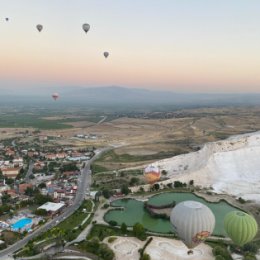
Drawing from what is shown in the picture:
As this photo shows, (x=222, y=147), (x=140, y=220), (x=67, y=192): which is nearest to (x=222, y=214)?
(x=140, y=220)

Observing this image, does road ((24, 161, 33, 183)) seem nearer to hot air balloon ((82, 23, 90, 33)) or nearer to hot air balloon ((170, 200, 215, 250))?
hot air balloon ((82, 23, 90, 33))

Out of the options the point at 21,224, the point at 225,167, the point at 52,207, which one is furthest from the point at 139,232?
the point at 225,167

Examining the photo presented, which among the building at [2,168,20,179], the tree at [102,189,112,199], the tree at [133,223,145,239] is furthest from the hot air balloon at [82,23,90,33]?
the building at [2,168,20,179]

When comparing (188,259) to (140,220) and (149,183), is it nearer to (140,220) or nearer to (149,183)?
Answer: (140,220)

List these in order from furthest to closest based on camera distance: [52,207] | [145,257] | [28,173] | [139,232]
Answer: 1. [28,173]
2. [52,207]
3. [139,232]
4. [145,257]

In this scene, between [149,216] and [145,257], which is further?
[149,216]

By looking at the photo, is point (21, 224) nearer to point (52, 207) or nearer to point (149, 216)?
point (52, 207)
